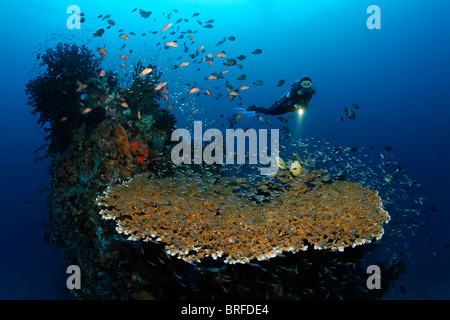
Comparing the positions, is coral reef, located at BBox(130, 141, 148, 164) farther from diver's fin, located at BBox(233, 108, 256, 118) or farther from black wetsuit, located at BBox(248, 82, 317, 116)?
black wetsuit, located at BBox(248, 82, 317, 116)

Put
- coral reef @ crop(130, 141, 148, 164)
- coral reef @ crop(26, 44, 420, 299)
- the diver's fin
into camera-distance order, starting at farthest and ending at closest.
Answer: the diver's fin → coral reef @ crop(130, 141, 148, 164) → coral reef @ crop(26, 44, 420, 299)

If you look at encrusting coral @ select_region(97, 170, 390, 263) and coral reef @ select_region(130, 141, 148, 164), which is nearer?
encrusting coral @ select_region(97, 170, 390, 263)

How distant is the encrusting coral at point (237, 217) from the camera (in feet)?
13.1

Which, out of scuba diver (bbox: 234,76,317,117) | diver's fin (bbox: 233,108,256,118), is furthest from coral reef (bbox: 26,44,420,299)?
diver's fin (bbox: 233,108,256,118)

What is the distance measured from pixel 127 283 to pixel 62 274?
46.2 feet

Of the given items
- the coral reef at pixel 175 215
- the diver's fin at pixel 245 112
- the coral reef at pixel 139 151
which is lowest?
the coral reef at pixel 175 215

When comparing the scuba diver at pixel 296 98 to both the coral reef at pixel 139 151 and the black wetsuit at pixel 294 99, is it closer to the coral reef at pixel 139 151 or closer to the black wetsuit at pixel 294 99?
the black wetsuit at pixel 294 99

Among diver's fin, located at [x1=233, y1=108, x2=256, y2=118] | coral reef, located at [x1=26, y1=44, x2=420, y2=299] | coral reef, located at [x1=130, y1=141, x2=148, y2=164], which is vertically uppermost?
diver's fin, located at [x1=233, y1=108, x2=256, y2=118]

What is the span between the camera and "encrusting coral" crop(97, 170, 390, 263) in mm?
3988

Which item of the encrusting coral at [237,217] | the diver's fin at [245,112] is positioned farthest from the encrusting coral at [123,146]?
the diver's fin at [245,112]

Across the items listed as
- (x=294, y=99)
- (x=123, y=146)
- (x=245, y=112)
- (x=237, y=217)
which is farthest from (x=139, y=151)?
(x=294, y=99)

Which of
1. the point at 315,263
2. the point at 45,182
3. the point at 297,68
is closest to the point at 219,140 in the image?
the point at 315,263

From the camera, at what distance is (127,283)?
4.61m

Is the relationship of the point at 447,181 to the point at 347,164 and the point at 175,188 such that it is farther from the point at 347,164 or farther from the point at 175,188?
the point at 175,188
